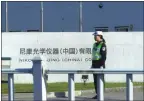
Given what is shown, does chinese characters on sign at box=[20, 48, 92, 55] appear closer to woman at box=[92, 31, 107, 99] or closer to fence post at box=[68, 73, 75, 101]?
woman at box=[92, 31, 107, 99]

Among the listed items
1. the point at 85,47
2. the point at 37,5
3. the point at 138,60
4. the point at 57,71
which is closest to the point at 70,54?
the point at 85,47

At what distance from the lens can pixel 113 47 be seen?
72.4 feet

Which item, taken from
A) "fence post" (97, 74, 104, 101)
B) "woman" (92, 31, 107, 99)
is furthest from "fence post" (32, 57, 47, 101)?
"woman" (92, 31, 107, 99)

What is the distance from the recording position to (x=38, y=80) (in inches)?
294

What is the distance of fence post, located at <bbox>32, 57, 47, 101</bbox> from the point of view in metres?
7.41

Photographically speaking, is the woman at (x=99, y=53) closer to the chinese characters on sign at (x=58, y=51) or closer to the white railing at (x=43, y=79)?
the white railing at (x=43, y=79)

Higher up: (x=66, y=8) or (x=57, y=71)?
(x=66, y=8)

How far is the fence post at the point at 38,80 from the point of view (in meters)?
7.41

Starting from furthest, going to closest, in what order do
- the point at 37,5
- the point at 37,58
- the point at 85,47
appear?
the point at 37,5 → the point at 85,47 → the point at 37,58

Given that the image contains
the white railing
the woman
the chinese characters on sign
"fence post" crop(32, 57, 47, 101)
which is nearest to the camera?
the white railing

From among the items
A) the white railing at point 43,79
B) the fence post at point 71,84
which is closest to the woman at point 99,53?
the white railing at point 43,79

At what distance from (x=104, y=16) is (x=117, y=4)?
1.06 metres

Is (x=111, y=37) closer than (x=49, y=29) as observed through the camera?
Yes

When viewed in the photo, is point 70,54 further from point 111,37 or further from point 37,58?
point 37,58
